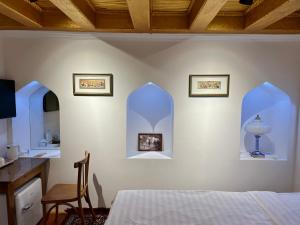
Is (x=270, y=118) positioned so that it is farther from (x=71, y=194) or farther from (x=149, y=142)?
(x=71, y=194)

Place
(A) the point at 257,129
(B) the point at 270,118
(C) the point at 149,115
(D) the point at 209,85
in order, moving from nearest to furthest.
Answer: (D) the point at 209,85, (A) the point at 257,129, (B) the point at 270,118, (C) the point at 149,115

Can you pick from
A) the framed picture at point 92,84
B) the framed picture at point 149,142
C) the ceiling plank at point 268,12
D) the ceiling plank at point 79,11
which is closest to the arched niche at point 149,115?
the framed picture at point 149,142

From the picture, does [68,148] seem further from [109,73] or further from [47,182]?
[109,73]

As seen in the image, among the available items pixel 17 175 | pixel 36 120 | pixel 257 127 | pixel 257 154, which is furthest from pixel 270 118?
pixel 36 120

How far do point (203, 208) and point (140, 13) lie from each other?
1.86 metres

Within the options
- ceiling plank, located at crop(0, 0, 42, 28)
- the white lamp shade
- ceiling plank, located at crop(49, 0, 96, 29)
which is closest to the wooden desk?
ceiling plank, located at crop(0, 0, 42, 28)

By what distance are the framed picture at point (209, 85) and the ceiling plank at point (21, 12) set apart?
1894 millimetres

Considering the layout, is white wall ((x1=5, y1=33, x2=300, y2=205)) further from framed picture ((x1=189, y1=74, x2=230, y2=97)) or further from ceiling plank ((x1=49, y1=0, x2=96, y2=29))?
ceiling plank ((x1=49, y1=0, x2=96, y2=29))

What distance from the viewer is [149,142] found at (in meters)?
3.51

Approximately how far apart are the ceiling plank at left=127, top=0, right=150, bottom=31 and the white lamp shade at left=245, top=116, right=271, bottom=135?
6.11 feet

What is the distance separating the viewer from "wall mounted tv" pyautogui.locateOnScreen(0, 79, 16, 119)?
2.77 m

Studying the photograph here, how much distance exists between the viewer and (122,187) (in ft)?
10.5

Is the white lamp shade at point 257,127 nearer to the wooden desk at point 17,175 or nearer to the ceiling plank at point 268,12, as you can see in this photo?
the ceiling plank at point 268,12

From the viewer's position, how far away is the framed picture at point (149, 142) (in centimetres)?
350
